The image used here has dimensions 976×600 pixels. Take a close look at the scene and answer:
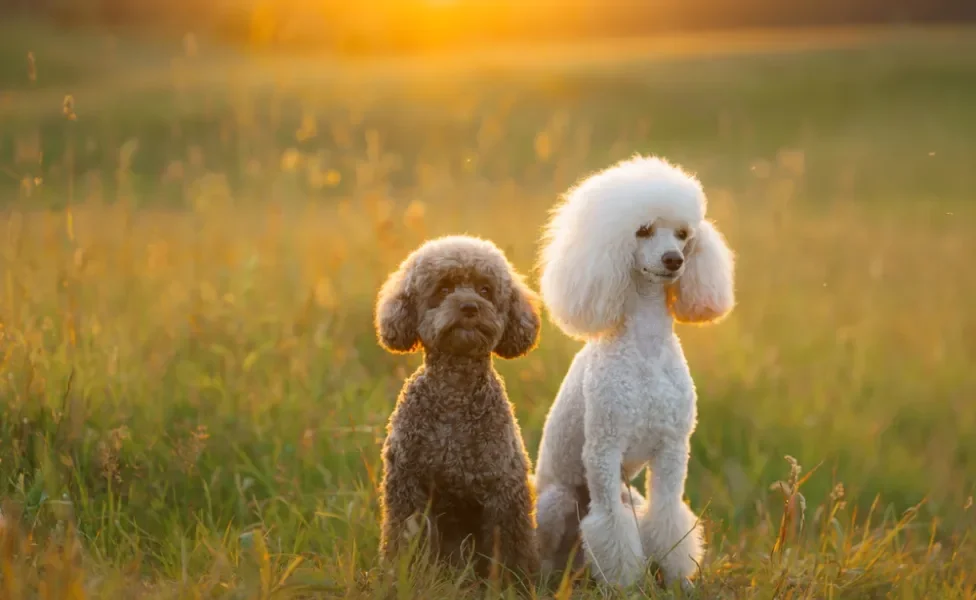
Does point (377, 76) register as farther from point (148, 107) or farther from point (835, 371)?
point (835, 371)

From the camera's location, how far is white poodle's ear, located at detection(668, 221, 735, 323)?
125 inches

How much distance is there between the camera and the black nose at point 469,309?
2.85 metres

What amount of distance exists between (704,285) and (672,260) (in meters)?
0.25

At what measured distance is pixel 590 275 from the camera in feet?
10.1

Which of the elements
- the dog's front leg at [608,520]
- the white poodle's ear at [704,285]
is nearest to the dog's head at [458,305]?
the dog's front leg at [608,520]

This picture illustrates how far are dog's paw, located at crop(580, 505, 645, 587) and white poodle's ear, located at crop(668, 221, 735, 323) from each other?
70 centimetres

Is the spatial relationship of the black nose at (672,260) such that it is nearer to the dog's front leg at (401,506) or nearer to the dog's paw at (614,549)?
the dog's paw at (614,549)

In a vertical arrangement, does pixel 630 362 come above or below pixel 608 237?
below

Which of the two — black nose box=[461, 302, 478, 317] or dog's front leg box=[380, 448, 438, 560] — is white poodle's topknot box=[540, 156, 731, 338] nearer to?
black nose box=[461, 302, 478, 317]

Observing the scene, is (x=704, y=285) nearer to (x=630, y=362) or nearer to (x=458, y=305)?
(x=630, y=362)

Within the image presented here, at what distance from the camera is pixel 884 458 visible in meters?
4.64

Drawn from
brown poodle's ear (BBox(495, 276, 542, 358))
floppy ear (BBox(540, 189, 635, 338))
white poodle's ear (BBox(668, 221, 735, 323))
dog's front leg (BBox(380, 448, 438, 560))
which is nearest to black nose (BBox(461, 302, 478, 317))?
brown poodle's ear (BBox(495, 276, 542, 358))

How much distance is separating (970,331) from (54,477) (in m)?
5.54

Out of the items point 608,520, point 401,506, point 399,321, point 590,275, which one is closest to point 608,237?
point 590,275
